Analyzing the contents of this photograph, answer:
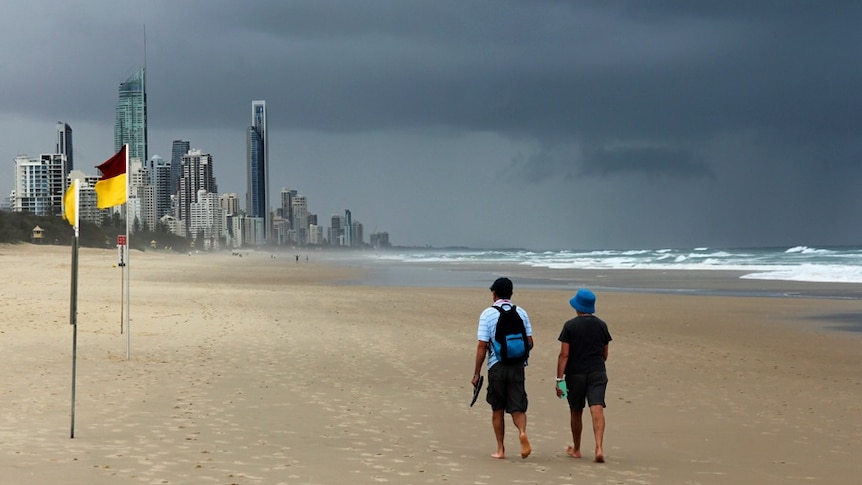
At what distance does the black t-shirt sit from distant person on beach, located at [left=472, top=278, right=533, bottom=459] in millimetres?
450

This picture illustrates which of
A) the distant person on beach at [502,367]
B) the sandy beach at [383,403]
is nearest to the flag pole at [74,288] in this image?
the sandy beach at [383,403]

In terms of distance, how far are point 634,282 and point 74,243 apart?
138 feet

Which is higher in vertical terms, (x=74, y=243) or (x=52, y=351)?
(x=74, y=243)

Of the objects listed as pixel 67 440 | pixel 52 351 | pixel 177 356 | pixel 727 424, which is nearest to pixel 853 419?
pixel 727 424

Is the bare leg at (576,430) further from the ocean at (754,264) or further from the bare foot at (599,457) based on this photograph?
the ocean at (754,264)

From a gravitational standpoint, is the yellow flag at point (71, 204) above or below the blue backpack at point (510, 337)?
above

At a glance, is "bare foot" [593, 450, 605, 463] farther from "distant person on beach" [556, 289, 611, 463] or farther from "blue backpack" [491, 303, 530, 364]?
"blue backpack" [491, 303, 530, 364]

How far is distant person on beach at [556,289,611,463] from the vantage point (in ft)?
27.1

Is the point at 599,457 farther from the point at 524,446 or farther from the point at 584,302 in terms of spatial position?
the point at 584,302

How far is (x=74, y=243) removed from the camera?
8.24 m

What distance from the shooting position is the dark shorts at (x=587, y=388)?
827cm

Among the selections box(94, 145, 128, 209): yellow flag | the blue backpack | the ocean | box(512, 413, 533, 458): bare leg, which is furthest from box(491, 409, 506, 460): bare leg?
the ocean

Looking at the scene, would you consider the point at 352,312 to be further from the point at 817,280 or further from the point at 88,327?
the point at 817,280

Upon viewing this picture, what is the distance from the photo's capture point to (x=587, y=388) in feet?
27.4
